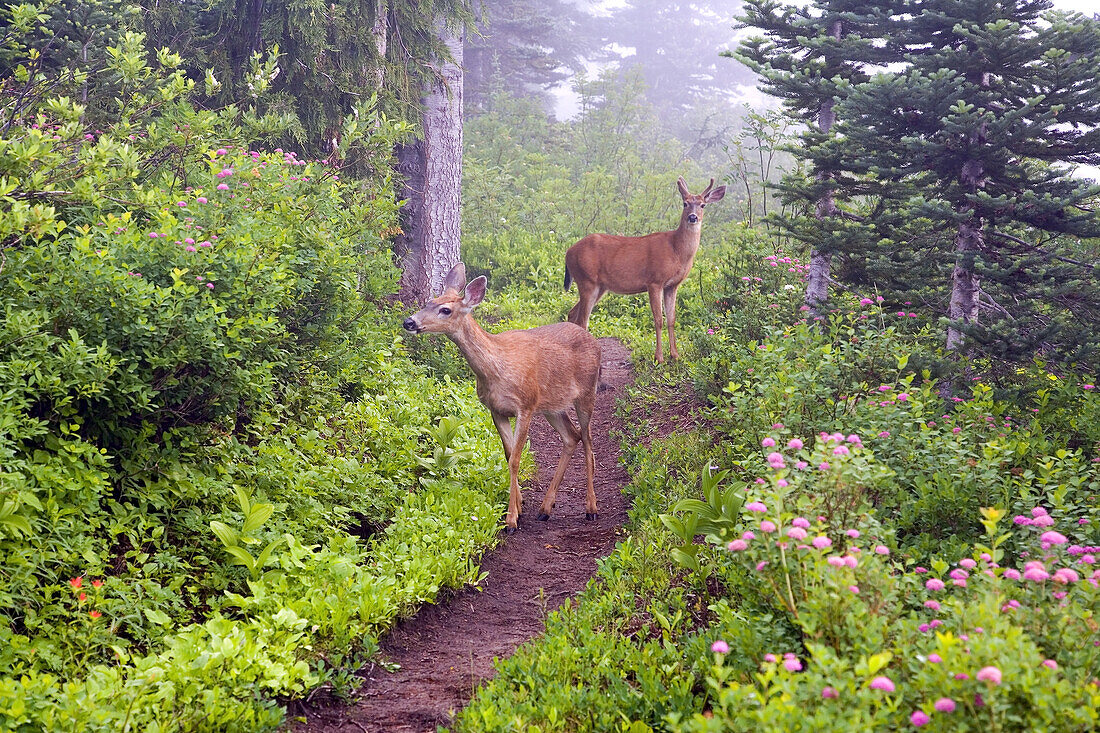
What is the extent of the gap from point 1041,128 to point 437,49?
7078mm

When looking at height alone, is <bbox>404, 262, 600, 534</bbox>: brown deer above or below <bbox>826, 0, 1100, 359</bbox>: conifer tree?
below

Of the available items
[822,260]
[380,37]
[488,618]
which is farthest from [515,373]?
[380,37]

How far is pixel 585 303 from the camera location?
523 inches

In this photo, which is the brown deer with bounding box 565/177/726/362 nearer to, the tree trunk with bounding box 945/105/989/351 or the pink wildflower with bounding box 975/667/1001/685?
the tree trunk with bounding box 945/105/989/351

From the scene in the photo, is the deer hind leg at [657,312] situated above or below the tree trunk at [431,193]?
below

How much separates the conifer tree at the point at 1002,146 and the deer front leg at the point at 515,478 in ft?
11.9

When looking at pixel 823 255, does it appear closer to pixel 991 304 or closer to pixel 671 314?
pixel 991 304

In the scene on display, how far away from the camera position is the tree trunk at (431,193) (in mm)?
11539

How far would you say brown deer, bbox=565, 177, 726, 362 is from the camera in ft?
41.5

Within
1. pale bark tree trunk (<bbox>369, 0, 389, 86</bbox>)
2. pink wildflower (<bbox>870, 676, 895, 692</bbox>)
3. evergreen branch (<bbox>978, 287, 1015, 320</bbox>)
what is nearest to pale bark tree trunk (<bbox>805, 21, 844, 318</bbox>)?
evergreen branch (<bbox>978, 287, 1015, 320</bbox>)

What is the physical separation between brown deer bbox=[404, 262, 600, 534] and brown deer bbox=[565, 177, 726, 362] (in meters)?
4.49

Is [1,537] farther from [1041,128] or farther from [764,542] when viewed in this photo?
[1041,128]

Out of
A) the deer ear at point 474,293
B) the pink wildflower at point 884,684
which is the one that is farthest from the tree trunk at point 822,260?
the pink wildflower at point 884,684

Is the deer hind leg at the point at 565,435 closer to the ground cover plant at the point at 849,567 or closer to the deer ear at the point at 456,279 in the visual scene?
the ground cover plant at the point at 849,567
